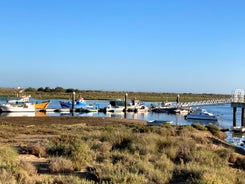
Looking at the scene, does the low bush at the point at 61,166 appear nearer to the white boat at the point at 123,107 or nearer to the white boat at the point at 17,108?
the white boat at the point at 17,108

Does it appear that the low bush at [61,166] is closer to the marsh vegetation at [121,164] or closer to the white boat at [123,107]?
the marsh vegetation at [121,164]

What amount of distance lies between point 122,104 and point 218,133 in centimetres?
4610

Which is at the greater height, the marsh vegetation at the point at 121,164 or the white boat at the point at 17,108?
the marsh vegetation at the point at 121,164

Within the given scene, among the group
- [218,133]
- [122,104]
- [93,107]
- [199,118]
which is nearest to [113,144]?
[218,133]

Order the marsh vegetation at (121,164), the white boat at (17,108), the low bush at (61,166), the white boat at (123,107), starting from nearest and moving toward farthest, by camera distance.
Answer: the marsh vegetation at (121,164) < the low bush at (61,166) < the white boat at (17,108) < the white boat at (123,107)

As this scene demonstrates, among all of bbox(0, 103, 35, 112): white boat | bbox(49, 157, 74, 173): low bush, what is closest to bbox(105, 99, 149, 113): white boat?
bbox(0, 103, 35, 112): white boat

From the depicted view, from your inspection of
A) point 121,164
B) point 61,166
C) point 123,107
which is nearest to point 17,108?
point 123,107

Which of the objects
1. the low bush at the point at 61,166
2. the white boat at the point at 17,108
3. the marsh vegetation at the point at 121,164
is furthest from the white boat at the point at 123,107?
the low bush at the point at 61,166

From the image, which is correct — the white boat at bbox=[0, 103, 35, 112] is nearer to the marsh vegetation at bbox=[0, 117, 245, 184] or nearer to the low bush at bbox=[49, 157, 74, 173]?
the marsh vegetation at bbox=[0, 117, 245, 184]

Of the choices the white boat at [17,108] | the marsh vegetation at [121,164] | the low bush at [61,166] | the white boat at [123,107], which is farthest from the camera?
the white boat at [123,107]

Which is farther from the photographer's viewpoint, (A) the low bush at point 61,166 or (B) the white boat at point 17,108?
(B) the white boat at point 17,108

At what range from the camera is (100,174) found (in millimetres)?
9523

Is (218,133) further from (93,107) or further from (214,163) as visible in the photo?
(93,107)

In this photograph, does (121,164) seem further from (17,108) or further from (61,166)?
(17,108)
